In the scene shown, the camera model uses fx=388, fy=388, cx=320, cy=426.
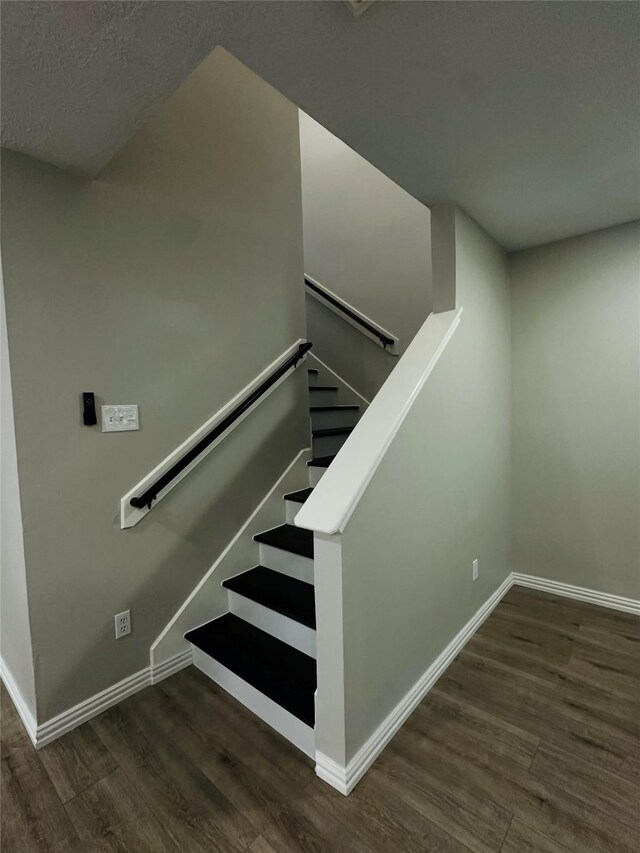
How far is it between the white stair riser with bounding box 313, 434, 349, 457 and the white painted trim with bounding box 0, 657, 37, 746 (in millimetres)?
2020

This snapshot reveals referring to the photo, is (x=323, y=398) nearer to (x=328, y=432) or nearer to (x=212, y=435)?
(x=328, y=432)

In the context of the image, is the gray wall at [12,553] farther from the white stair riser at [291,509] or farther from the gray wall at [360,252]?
the gray wall at [360,252]

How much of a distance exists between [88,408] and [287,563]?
1.29 meters

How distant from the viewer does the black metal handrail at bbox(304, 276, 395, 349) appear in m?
3.46

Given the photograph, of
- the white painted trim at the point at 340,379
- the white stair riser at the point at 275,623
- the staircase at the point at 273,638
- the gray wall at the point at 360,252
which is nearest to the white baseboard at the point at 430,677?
the staircase at the point at 273,638

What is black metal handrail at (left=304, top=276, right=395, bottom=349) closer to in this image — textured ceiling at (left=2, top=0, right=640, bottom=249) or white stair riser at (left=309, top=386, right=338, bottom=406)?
white stair riser at (left=309, top=386, right=338, bottom=406)

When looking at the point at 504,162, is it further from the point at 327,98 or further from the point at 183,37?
the point at 183,37

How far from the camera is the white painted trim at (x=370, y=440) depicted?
4.19 feet

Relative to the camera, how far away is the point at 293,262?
262cm

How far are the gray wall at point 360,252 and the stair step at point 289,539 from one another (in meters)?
1.68

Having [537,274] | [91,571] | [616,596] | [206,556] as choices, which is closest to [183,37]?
[91,571]

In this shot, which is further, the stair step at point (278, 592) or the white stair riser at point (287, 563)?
the white stair riser at point (287, 563)

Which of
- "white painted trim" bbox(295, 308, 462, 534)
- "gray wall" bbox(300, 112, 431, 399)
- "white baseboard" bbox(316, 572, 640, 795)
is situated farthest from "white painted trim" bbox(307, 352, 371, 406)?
"white baseboard" bbox(316, 572, 640, 795)

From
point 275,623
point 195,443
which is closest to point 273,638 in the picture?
point 275,623
